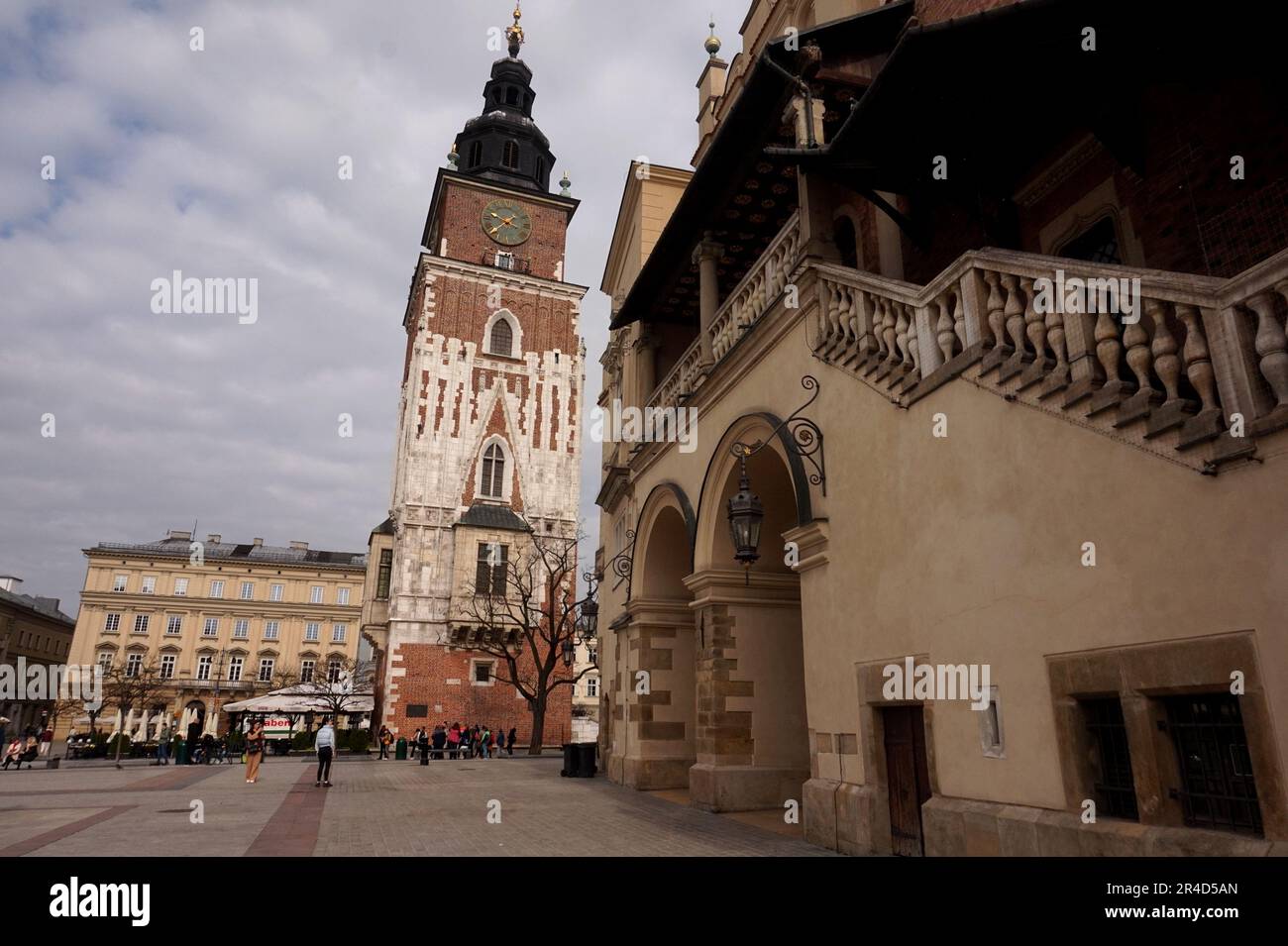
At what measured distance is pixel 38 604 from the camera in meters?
84.2

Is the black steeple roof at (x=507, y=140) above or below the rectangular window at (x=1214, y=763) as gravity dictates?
above

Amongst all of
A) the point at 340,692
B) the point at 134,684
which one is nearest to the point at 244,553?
the point at 134,684

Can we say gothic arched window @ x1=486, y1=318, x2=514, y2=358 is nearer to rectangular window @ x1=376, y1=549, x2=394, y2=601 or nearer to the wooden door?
rectangular window @ x1=376, y1=549, x2=394, y2=601

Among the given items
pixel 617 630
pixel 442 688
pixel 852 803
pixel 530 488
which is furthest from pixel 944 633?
pixel 530 488

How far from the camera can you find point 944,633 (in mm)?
6465

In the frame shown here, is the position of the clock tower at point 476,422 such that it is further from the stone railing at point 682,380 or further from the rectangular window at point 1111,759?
the rectangular window at point 1111,759

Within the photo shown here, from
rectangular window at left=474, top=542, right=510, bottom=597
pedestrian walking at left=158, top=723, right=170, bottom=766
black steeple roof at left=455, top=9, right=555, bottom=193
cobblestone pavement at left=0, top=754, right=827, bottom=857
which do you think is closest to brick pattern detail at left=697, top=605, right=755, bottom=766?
cobblestone pavement at left=0, top=754, right=827, bottom=857

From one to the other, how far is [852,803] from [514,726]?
34038mm

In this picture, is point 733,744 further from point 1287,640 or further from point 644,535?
point 1287,640

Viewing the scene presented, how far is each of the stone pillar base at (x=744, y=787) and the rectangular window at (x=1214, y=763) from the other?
7243 mm

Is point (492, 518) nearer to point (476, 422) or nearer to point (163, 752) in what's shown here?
point (476, 422)

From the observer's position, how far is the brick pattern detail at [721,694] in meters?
11.3

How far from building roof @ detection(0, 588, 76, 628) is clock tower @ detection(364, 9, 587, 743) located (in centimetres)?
5270

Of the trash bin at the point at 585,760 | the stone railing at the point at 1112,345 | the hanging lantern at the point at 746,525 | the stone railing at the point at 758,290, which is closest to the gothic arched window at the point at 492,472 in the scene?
the trash bin at the point at 585,760
